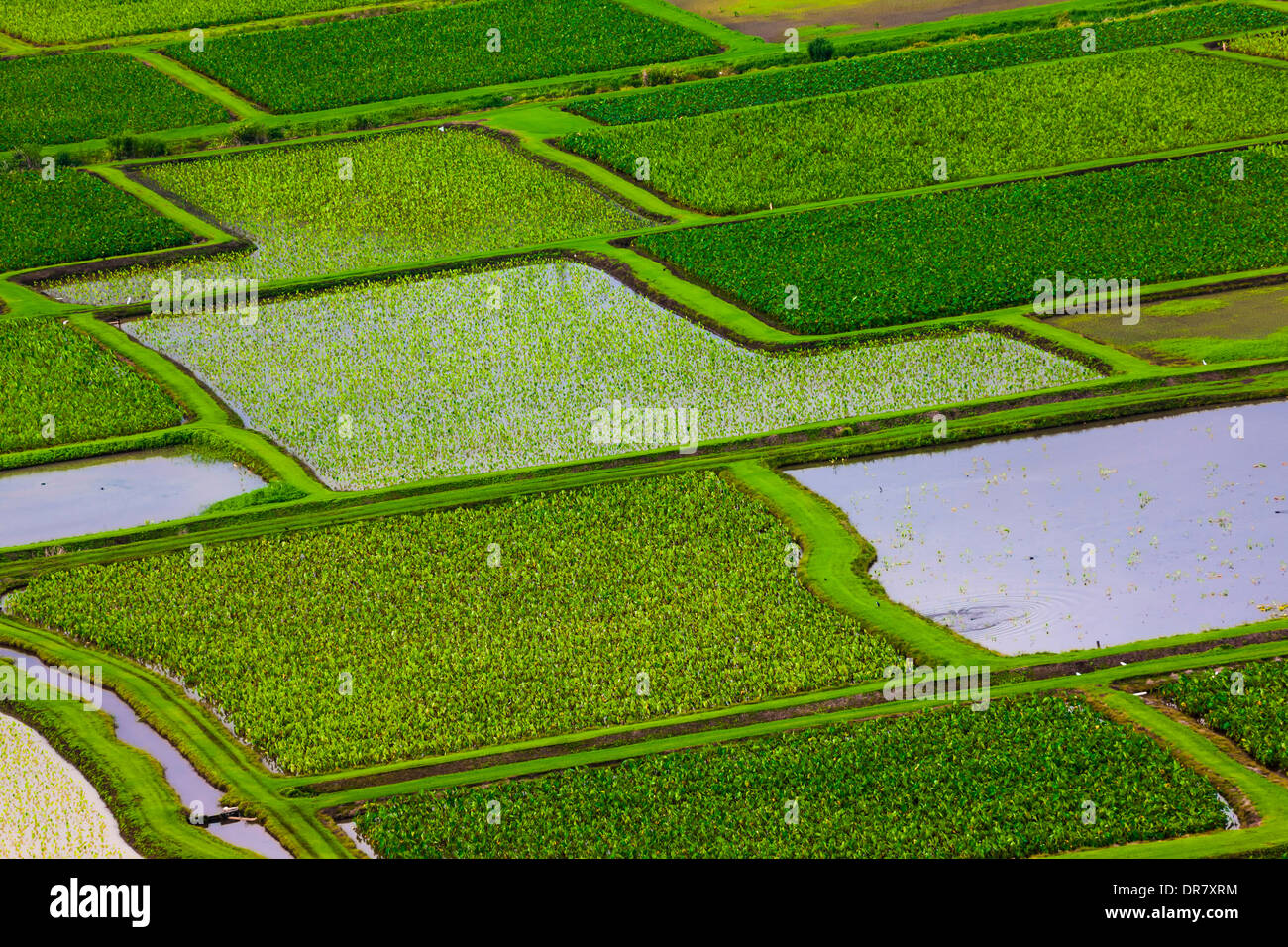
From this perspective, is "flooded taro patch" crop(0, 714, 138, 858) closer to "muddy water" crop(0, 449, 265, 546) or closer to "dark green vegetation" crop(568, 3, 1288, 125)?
"muddy water" crop(0, 449, 265, 546)

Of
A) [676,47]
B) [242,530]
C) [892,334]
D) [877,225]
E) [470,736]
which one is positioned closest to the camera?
[470,736]

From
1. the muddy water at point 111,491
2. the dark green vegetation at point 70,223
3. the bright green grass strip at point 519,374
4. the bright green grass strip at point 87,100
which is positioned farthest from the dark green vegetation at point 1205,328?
the bright green grass strip at point 87,100

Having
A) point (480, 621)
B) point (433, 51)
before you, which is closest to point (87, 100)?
point (433, 51)

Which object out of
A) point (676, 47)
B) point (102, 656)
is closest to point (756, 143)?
point (676, 47)

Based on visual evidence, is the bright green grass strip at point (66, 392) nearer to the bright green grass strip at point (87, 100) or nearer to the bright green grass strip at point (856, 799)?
the bright green grass strip at point (856, 799)

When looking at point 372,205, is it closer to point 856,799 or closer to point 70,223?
point 70,223

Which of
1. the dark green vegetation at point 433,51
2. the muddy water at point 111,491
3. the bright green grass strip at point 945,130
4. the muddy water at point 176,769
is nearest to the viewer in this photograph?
the muddy water at point 176,769

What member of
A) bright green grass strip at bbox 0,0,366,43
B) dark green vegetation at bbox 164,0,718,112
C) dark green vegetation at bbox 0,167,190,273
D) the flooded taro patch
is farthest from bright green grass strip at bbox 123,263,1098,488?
bright green grass strip at bbox 0,0,366,43

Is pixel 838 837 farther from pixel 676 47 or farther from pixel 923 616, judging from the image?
pixel 676 47
